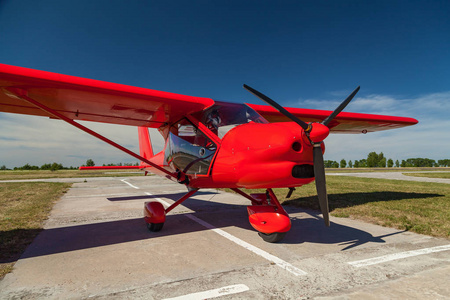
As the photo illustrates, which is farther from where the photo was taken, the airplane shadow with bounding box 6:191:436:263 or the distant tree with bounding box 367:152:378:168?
the distant tree with bounding box 367:152:378:168

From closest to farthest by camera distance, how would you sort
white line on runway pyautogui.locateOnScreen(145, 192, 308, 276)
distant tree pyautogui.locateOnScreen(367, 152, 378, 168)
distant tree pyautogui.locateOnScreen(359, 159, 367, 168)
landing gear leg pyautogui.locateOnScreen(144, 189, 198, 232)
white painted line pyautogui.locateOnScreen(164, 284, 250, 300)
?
white painted line pyautogui.locateOnScreen(164, 284, 250, 300) → white line on runway pyautogui.locateOnScreen(145, 192, 308, 276) → landing gear leg pyautogui.locateOnScreen(144, 189, 198, 232) → distant tree pyautogui.locateOnScreen(367, 152, 378, 168) → distant tree pyautogui.locateOnScreen(359, 159, 367, 168)

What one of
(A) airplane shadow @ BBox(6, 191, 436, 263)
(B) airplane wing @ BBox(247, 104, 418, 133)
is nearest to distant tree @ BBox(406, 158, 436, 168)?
(B) airplane wing @ BBox(247, 104, 418, 133)

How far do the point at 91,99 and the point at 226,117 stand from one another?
8.63 feet

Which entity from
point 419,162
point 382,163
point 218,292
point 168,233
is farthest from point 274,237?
point 419,162

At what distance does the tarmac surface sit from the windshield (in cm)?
201

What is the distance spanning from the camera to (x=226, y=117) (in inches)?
172

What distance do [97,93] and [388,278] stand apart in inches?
200

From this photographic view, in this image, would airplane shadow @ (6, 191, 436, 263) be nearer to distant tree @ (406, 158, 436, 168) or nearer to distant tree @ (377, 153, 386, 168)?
distant tree @ (377, 153, 386, 168)

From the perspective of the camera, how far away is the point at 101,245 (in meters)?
3.93

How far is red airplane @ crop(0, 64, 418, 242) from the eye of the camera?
3.38 m

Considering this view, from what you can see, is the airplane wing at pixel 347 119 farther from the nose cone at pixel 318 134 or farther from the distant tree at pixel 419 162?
the distant tree at pixel 419 162

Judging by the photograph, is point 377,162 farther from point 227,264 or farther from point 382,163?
point 227,264

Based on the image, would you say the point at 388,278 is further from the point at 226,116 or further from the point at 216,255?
the point at 226,116

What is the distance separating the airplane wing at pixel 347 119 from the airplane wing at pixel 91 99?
7.76 feet
